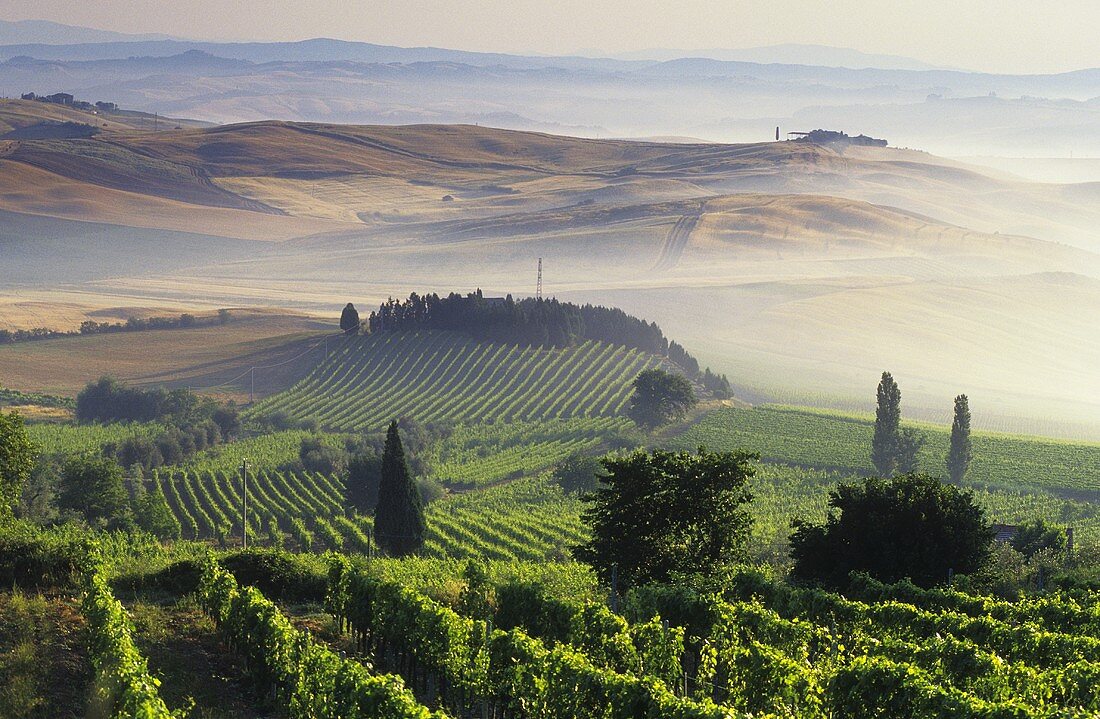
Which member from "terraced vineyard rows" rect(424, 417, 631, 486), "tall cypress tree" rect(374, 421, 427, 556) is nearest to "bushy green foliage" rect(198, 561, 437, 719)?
"tall cypress tree" rect(374, 421, 427, 556)

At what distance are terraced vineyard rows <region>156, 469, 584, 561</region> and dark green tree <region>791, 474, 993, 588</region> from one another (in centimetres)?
2047

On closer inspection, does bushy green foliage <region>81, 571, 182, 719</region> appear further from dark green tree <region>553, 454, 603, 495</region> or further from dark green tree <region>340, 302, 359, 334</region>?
dark green tree <region>340, 302, 359, 334</region>

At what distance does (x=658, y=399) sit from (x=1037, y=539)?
56592 mm

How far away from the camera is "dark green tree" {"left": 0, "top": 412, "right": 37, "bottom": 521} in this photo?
149 ft

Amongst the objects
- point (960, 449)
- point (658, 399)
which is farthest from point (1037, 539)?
point (658, 399)

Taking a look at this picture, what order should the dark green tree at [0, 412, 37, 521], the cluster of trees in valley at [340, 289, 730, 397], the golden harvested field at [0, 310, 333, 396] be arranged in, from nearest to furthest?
the dark green tree at [0, 412, 37, 521] < the golden harvested field at [0, 310, 333, 396] < the cluster of trees in valley at [340, 289, 730, 397]

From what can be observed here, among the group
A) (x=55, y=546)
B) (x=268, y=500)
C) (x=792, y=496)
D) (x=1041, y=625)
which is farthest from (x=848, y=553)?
(x=268, y=500)

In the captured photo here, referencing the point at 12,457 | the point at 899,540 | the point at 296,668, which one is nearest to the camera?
the point at 296,668

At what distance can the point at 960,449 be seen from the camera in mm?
89312

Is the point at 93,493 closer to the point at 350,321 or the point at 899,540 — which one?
the point at 899,540

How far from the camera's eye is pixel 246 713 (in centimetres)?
2498

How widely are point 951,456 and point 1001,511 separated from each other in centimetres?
1092

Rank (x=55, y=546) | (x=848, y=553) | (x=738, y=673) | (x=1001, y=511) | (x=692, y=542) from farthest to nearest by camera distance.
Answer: (x=1001, y=511) → (x=848, y=553) → (x=692, y=542) → (x=55, y=546) → (x=738, y=673)

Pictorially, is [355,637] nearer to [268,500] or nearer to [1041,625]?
[1041,625]
